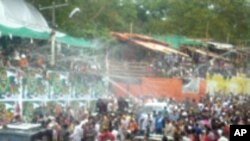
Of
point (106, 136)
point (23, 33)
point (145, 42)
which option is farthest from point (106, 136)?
point (145, 42)

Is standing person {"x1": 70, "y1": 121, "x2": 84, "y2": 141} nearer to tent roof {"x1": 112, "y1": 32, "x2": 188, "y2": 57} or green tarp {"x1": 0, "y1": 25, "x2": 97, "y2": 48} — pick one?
green tarp {"x1": 0, "y1": 25, "x2": 97, "y2": 48}

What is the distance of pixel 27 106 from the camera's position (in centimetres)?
1712

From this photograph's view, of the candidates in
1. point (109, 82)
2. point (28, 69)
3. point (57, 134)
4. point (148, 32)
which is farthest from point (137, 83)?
point (148, 32)

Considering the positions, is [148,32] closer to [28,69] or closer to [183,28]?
[183,28]

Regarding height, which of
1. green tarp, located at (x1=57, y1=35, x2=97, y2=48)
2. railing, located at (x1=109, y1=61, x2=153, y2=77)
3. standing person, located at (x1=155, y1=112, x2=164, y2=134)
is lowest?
standing person, located at (x1=155, y1=112, x2=164, y2=134)

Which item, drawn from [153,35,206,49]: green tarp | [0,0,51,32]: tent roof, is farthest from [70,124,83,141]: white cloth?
[153,35,206,49]: green tarp

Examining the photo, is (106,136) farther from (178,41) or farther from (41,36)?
(178,41)

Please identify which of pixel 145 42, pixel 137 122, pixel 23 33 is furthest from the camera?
pixel 145 42

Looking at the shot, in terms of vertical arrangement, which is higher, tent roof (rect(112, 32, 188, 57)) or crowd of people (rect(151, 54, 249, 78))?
tent roof (rect(112, 32, 188, 57))

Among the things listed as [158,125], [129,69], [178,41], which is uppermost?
[178,41]

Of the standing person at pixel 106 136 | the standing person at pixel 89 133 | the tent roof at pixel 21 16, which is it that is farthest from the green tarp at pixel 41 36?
the standing person at pixel 106 136

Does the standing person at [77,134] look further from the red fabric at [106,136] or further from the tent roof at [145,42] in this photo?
the tent roof at [145,42]

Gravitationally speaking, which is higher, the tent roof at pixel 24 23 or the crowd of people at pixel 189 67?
the tent roof at pixel 24 23

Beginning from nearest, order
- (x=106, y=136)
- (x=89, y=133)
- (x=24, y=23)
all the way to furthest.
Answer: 1. (x=106, y=136)
2. (x=89, y=133)
3. (x=24, y=23)
